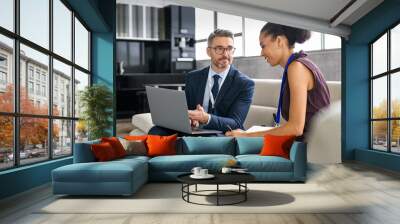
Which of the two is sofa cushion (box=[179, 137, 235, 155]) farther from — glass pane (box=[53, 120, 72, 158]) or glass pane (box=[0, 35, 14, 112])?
glass pane (box=[0, 35, 14, 112])

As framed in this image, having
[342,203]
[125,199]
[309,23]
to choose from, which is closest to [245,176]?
[342,203]

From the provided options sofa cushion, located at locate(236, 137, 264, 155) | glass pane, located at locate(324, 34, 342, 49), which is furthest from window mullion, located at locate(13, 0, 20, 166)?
glass pane, located at locate(324, 34, 342, 49)

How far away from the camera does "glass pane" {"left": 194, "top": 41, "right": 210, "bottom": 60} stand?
915cm

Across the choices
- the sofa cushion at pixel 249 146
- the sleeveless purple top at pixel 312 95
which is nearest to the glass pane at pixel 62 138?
the sofa cushion at pixel 249 146

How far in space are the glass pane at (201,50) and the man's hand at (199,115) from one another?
4.25ft

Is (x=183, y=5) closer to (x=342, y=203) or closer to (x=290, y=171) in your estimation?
(x=290, y=171)

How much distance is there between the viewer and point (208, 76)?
8750 millimetres

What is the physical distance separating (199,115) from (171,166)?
2559 mm

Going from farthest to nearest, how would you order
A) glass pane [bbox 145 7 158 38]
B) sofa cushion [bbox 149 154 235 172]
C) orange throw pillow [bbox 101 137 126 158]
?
glass pane [bbox 145 7 158 38] → orange throw pillow [bbox 101 137 126 158] → sofa cushion [bbox 149 154 235 172]

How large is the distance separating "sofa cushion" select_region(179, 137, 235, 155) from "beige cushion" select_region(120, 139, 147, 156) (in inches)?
24.6

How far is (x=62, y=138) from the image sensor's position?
7.12 meters

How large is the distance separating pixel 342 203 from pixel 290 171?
144 centimetres

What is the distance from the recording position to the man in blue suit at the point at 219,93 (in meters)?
8.38

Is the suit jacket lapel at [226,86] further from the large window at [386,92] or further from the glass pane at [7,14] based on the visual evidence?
the glass pane at [7,14]
